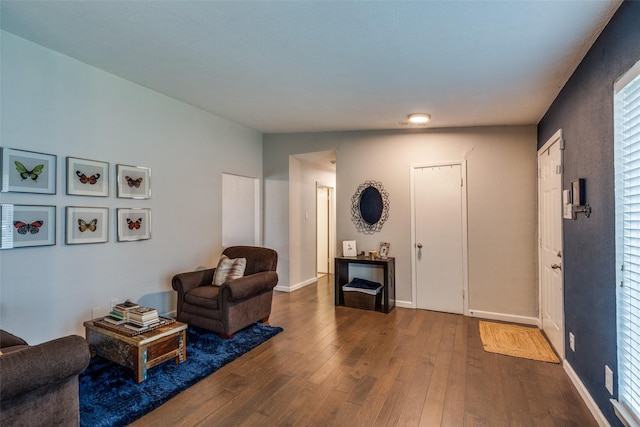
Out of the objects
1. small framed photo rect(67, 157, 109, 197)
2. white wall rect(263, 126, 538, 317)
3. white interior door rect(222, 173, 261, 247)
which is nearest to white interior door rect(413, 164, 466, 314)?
white wall rect(263, 126, 538, 317)

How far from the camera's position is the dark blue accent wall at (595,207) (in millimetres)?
1782

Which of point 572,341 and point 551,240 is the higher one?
point 551,240

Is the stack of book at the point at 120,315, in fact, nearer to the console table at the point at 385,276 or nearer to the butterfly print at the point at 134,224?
the butterfly print at the point at 134,224

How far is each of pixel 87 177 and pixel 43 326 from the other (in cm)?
131

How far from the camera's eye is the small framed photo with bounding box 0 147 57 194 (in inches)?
92.4

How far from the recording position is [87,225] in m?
2.86

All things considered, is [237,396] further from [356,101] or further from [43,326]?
[356,101]

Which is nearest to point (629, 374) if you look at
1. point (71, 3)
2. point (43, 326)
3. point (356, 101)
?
point (356, 101)

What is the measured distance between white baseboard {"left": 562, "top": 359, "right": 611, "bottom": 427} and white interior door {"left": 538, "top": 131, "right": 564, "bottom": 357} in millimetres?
194

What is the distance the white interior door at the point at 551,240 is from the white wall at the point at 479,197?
0.21m

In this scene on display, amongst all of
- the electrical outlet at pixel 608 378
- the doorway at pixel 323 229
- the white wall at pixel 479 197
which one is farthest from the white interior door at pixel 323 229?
the electrical outlet at pixel 608 378

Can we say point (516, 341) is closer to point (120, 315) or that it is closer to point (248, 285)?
point (248, 285)

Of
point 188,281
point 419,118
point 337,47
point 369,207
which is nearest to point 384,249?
point 369,207

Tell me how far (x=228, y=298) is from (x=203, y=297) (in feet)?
1.10
